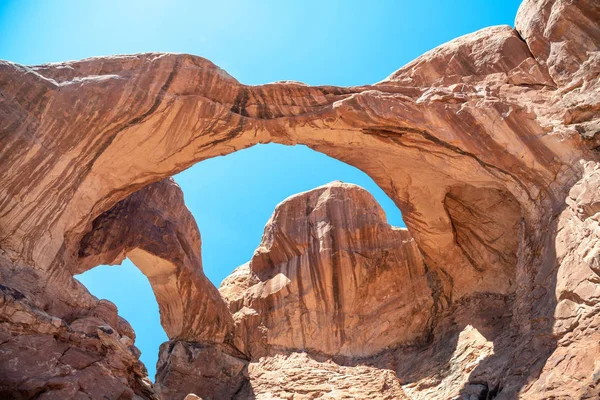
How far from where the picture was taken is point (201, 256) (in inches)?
910

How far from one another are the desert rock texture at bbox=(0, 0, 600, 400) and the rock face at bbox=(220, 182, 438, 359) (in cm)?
10

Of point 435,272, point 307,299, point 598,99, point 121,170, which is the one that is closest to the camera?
point 598,99

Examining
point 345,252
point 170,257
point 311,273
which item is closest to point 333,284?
point 311,273

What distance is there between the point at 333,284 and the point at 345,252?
4.78ft

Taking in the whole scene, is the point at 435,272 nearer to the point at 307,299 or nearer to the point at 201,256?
the point at 307,299

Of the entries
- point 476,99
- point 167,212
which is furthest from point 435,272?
point 167,212

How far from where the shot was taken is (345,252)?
22375mm

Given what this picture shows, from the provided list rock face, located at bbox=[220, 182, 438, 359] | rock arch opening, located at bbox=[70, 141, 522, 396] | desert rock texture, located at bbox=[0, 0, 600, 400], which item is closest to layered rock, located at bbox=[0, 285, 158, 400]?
desert rock texture, located at bbox=[0, 0, 600, 400]

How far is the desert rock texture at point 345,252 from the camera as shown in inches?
462

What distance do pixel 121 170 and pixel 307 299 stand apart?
973cm

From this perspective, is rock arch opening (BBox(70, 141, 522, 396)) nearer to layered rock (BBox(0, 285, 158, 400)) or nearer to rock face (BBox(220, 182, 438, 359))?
rock face (BBox(220, 182, 438, 359))

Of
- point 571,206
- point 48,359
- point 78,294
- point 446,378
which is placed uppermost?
point 78,294

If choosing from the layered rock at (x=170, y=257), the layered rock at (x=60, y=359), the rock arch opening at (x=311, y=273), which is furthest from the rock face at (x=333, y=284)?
the layered rock at (x=60, y=359)

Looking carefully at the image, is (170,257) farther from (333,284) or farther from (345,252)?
(345,252)
